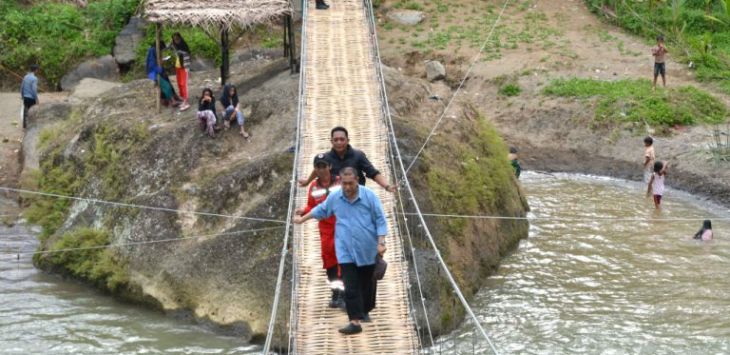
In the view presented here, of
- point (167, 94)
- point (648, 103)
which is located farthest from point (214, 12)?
point (648, 103)

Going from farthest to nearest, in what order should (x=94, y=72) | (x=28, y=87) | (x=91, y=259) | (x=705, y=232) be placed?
1. (x=94, y=72)
2. (x=28, y=87)
3. (x=705, y=232)
4. (x=91, y=259)

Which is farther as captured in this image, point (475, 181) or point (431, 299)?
point (475, 181)

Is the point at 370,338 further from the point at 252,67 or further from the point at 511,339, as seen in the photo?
the point at 252,67

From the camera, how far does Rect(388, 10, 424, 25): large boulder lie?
63.9 feet

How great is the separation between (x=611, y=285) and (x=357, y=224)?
5.04m

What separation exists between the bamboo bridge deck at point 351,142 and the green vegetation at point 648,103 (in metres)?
4.35

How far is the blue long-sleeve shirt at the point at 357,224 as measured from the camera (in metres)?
6.39

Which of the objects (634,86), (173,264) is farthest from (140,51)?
(173,264)

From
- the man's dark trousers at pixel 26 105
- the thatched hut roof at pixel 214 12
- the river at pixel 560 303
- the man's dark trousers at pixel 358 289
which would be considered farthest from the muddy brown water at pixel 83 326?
the man's dark trousers at pixel 26 105

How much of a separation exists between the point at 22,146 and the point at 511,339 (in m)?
8.13

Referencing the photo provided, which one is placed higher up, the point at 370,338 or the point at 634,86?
the point at 634,86

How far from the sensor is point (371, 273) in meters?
6.69

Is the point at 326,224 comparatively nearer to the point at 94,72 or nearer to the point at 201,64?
the point at 201,64

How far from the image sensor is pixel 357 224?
6.40 meters
